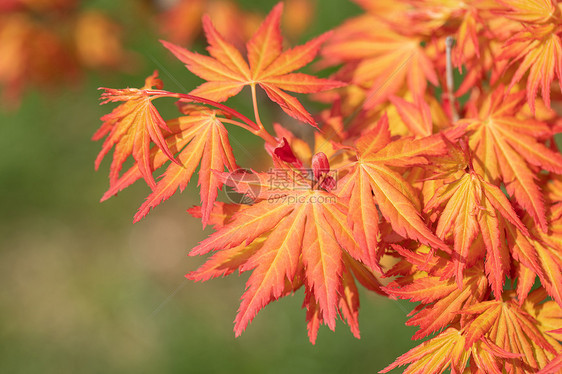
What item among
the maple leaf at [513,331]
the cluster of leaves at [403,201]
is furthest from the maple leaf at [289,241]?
the maple leaf at [513,331]

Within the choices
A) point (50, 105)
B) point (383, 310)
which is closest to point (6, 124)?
point (50, 105)

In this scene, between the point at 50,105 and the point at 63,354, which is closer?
the point at 63,354

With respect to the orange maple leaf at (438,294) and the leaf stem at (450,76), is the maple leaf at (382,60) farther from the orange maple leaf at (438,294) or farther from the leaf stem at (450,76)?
the orange maple leaf at (438,294)

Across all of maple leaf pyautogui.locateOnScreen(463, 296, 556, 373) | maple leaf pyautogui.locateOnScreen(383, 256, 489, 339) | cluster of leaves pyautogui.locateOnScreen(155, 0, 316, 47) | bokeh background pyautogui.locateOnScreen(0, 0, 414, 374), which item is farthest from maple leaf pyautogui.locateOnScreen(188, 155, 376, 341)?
bokeh background pyautogui.locateOnScreen(0, 0, 414, 374)

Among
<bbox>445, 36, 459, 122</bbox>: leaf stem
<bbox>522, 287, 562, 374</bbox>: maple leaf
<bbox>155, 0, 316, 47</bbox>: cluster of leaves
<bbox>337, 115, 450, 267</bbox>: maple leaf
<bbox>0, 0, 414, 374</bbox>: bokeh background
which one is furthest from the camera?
<bbox>0, 0, 414, 374</bbox>: bokeh background

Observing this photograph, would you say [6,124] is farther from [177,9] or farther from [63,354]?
[177,9]

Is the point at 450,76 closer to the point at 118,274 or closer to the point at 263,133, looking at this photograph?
the point at 263,133

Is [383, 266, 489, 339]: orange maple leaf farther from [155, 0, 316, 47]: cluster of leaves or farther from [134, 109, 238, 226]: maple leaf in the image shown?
[155, 0, 316, 47]: cluster of leaves
